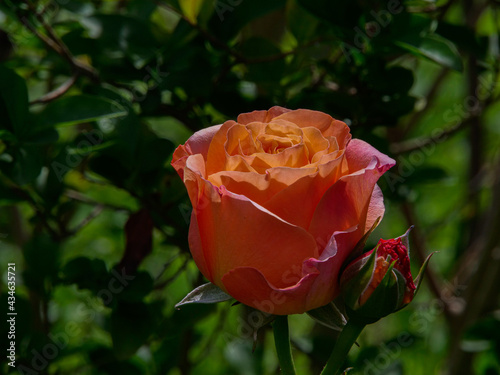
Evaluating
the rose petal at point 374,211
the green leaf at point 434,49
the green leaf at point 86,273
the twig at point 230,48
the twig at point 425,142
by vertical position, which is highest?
the green leaf at point 434,49

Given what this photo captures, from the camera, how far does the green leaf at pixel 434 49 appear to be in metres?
0.67

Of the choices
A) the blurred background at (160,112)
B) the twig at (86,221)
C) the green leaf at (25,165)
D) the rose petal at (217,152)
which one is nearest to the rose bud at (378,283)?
→ the rose petal at (217,152)

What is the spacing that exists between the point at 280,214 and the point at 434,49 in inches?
14.5

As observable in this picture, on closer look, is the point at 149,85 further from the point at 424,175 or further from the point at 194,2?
the point at 424,175

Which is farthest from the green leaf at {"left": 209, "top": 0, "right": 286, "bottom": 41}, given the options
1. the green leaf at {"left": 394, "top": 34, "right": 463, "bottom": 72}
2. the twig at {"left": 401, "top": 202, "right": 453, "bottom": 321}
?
the twig at {"left": 401, "top": 202, "right": 453, "bottom": 321}

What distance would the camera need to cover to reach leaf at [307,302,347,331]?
0.46 metres

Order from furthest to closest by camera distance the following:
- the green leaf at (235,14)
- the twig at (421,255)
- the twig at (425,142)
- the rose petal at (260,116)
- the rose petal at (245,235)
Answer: the twig at (421,255), the twig at (425,142), the green leaf at (235,14), the rose petal at (260,116), the rose petal at (245,235)

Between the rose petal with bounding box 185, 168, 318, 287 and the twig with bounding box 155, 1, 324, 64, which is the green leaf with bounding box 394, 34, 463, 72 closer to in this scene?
the twig with bounding box 155, 1, 324, 64

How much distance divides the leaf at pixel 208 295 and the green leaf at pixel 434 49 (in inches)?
14.5

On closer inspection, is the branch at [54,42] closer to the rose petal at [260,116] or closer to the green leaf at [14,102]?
the green leaf at [14,102]

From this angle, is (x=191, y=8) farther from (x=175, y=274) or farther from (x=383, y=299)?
→ (x=383, y=299)

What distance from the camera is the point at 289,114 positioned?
484mm

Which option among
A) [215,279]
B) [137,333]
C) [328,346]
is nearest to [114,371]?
[137,333]

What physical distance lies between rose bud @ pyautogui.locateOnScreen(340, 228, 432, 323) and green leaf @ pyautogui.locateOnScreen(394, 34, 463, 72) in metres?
0.30
